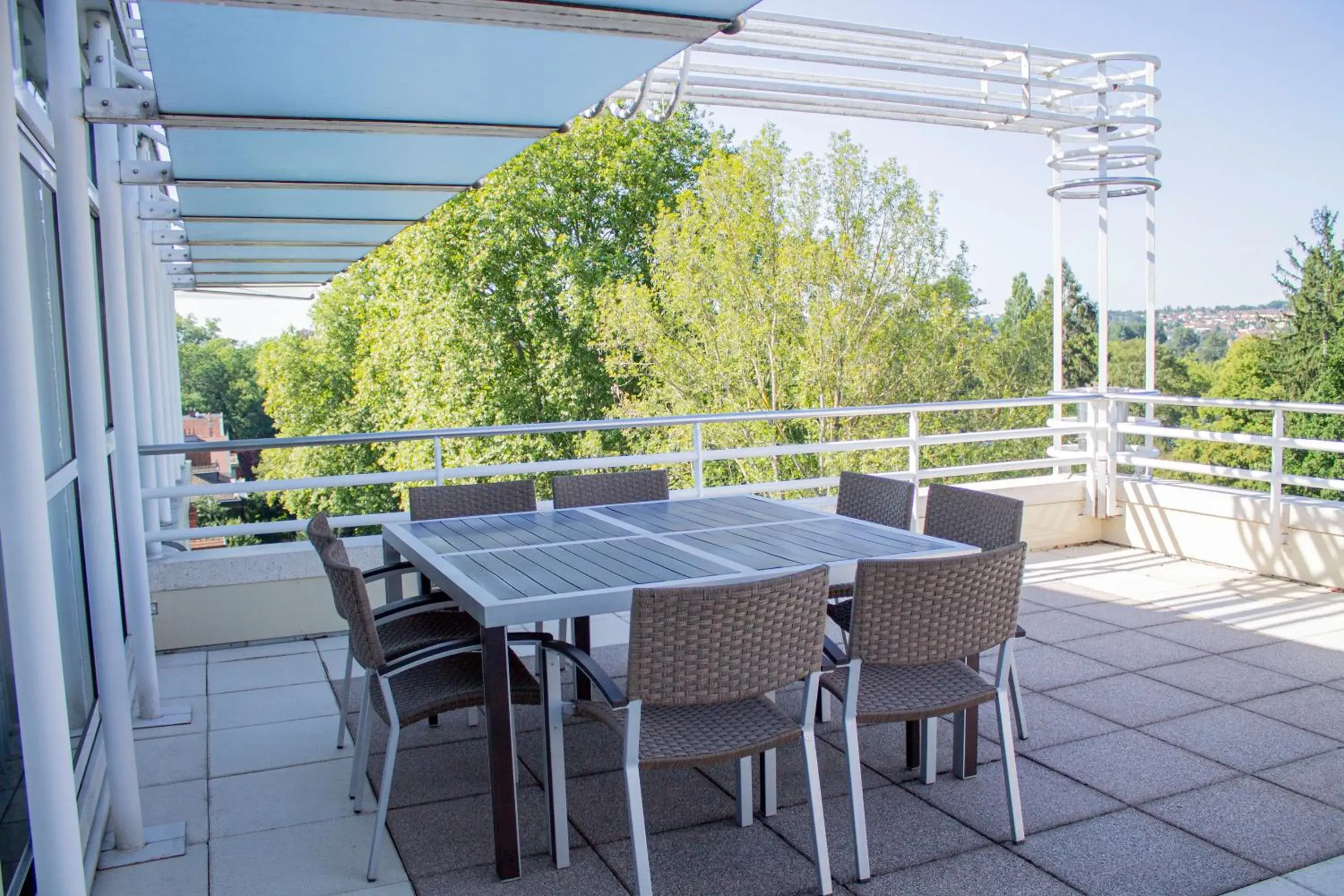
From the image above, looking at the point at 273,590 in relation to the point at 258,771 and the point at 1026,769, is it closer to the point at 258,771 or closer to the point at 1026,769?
the point at 258,771

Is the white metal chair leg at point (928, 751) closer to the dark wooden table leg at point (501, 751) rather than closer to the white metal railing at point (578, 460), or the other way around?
the dark wooden table leg at point (501, 751)

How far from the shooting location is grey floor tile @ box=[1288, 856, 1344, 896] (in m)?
2.55

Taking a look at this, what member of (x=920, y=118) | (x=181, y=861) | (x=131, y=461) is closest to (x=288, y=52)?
(x=131, y=461)

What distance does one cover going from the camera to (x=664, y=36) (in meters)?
2.38

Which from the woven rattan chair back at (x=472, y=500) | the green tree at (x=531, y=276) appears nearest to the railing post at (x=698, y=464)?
the woven rattan chair back at (x=472, y=500)

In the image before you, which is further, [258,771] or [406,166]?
[406,166]

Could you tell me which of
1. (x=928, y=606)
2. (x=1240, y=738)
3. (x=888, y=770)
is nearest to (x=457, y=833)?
(x=888, y=770)

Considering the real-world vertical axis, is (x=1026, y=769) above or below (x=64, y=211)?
below

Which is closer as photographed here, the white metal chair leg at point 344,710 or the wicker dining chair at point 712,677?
the wicker dining chair at point 712,677

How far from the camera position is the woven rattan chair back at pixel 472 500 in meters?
4.32

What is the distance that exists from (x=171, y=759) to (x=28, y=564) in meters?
1.80

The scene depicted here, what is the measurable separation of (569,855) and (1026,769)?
1462mm

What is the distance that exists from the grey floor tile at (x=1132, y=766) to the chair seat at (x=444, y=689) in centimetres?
166

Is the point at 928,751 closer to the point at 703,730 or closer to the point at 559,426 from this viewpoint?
the point at 703,730
